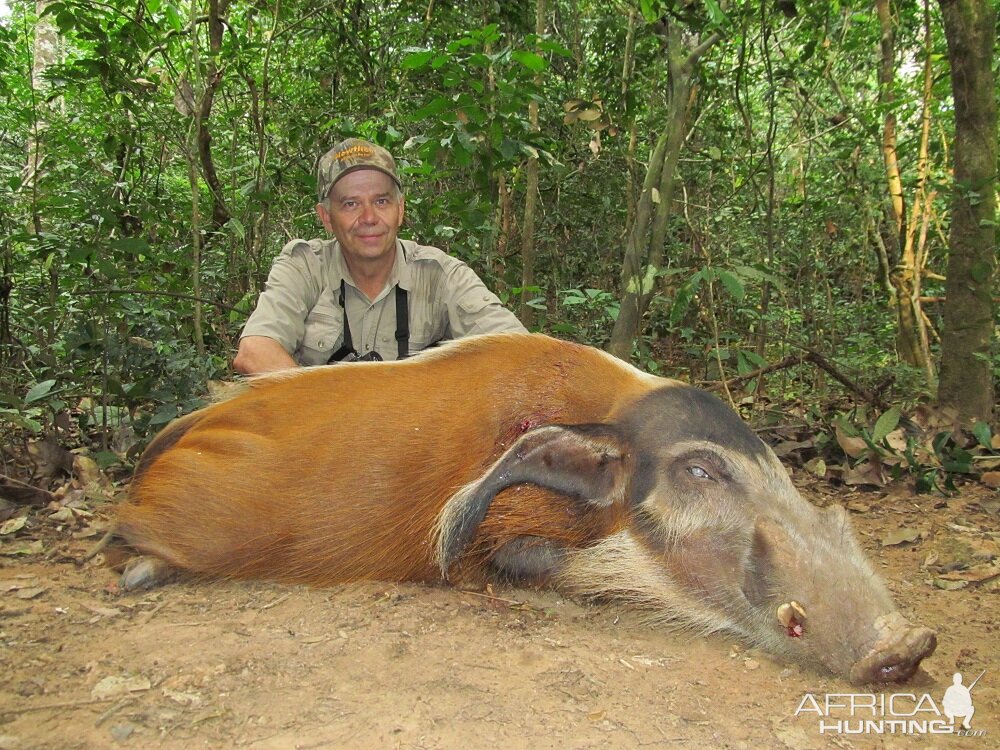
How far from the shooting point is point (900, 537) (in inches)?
142

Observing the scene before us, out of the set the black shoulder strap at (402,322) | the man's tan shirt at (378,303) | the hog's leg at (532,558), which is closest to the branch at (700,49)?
the man's tan shirt at (378,303)

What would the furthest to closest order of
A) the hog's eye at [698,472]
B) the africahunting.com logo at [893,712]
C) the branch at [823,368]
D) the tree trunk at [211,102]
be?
1. the tree trunk at [211,102]
2. the branch at [823,368]
3. the hog's eye at [698,472]
4. the africahunting.com logo at [893,712]

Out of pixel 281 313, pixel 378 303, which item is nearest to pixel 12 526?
pixel 281 313

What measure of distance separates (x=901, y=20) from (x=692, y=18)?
4267mm

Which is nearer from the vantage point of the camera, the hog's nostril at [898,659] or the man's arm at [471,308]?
the hog's nostril at [898,659]

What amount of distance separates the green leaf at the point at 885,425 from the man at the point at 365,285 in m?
2.06

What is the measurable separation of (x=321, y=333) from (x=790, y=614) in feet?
9.06

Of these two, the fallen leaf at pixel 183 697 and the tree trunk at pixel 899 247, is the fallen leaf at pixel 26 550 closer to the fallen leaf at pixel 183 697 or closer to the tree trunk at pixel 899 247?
the fallen leaf at pixel 183 697

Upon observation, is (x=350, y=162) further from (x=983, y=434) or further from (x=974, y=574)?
(x=983, y=434)

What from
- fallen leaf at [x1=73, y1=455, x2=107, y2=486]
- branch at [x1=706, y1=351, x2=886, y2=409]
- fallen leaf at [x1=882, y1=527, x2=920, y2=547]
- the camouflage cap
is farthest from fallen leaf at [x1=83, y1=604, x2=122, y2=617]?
branch at [x1=706, y1=351, x2=886, y2=409]

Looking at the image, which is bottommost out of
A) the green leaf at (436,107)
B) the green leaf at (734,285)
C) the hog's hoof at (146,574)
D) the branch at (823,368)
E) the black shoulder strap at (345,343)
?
the hog's hoof at (146,574)

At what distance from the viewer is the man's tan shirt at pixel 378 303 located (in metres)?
4.15

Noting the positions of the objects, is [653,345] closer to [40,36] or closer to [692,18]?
[692,18]

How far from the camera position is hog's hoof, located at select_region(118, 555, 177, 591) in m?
2.84
